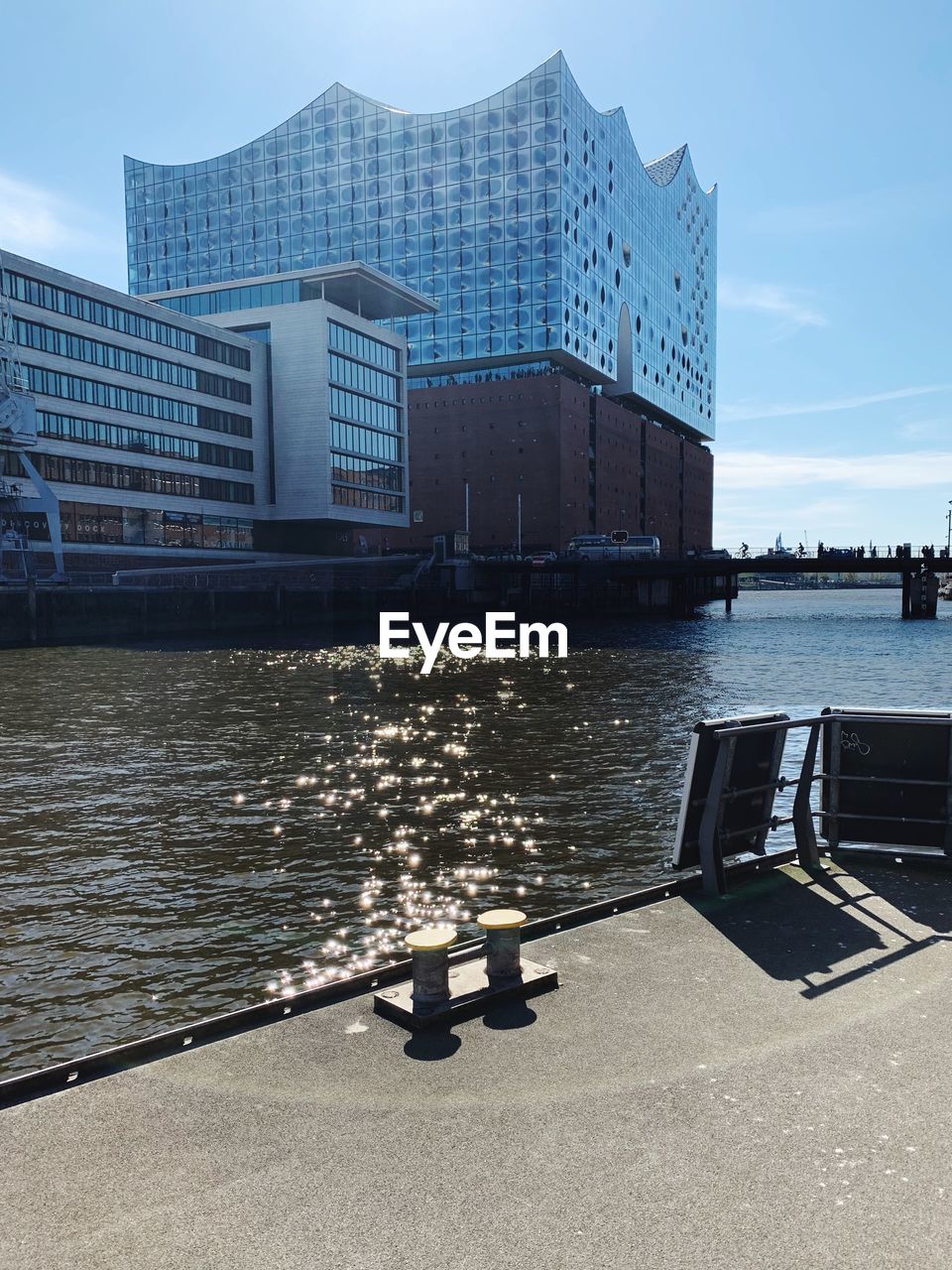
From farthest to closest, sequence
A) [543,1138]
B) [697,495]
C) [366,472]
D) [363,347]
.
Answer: [697,495] → [366,472] → [363,347] → [543,1138]

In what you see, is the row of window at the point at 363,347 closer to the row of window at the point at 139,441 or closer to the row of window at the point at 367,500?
the row of window at the point at 367,500

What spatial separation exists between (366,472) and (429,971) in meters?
100

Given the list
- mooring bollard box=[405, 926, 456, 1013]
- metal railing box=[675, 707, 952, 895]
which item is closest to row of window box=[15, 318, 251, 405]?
metal railing box=[675, 707, 952, 895]

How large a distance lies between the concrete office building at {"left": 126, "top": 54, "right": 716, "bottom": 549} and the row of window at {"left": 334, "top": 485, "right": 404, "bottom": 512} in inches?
566

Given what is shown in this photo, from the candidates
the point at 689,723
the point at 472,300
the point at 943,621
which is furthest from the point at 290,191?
the point at 689,723

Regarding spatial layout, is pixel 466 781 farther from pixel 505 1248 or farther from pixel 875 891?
pixel 505 1248

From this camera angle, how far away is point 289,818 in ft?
55.4

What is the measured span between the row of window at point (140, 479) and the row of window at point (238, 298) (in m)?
19.7

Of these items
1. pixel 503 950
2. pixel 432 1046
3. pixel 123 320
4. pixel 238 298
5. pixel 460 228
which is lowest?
pixel 432 1046

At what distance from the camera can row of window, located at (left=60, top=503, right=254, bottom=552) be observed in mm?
79188

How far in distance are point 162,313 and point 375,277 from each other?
2311 centimetres

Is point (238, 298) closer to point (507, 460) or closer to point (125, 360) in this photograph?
point (125, 360)

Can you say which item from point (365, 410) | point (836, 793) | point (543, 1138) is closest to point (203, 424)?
point (365, 410)

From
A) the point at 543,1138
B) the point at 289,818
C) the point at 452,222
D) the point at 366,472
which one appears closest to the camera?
the point at 543,1138
